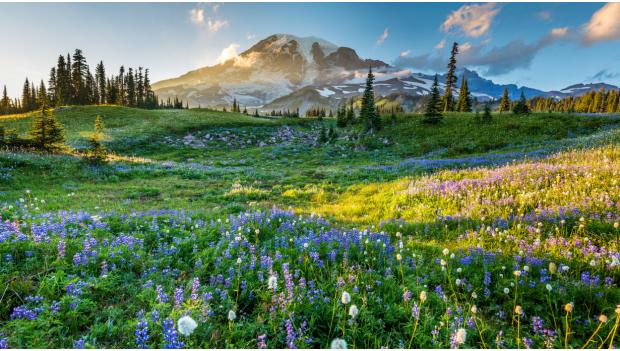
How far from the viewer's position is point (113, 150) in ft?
116

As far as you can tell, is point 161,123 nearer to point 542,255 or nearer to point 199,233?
point 199,233

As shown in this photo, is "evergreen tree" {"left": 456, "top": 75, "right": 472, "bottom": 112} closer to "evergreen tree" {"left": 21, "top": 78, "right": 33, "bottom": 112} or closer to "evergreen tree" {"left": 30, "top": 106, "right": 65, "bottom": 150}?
"evergreen tree" {"left": 30, "top": 106, "right": 65, "bottom": 150}

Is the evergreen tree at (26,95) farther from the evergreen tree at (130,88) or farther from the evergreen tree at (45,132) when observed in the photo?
the evergreen tree at (45,132)

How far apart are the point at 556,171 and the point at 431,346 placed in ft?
30.6

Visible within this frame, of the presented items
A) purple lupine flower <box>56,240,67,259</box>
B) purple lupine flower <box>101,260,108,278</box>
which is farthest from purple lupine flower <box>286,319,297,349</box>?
purple lupine flower <box>56,240,67,259</box>

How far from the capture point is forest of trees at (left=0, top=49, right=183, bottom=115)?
90562 millimetres

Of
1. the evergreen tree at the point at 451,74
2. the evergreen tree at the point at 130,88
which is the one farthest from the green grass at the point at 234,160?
the evergreen tree at the point at 130,88

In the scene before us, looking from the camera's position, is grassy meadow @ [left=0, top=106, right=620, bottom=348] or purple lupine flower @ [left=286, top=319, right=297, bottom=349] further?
grassy meadow @ [left=0, top=106, right=620, bottom=348]

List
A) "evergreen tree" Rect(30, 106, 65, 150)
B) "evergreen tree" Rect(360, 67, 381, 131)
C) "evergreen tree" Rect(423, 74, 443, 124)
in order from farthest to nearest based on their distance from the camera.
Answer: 1. "evergreen tree" Rect(360, 67, 381, 131)
2. "evergreen tree" Rect(423, 74, 443, 124)
3. "evergreen tree" Rect(30, 106, 65, 150)

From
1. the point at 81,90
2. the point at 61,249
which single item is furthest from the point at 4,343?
the point at 81,90

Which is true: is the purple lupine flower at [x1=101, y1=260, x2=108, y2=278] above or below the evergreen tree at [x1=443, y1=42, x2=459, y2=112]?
below

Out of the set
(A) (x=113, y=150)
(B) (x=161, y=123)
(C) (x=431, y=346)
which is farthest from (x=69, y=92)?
(C) (x=431, y=346)

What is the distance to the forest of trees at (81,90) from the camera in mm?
90562

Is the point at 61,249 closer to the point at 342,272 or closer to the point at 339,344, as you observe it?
the point at 342,272
